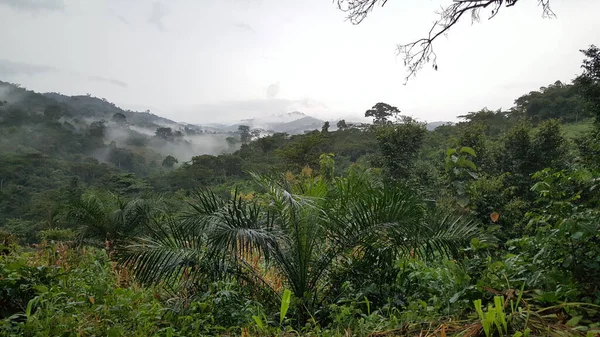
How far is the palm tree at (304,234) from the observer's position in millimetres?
3246

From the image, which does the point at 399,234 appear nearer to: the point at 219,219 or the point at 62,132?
the point at 219,219

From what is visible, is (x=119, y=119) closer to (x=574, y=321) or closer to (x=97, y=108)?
(x=97, y=108)

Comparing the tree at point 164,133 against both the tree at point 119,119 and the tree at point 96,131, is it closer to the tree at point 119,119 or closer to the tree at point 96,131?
the tree at point 119,119

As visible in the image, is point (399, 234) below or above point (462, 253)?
above

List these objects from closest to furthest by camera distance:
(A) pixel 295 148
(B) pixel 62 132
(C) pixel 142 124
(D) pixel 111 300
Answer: (D) pixel 111 300, (A) pixel 295 148, (B) pixel 62 132, (C) pixel 142 124

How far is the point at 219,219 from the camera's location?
309cm

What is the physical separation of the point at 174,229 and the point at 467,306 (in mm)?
2729

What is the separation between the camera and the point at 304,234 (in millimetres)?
3441

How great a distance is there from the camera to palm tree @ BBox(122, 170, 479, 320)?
3.25 m

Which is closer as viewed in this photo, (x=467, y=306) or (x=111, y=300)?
(x=467, y=306)

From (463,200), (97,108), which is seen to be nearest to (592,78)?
(463,200)

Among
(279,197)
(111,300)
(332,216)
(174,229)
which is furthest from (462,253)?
(111,300)

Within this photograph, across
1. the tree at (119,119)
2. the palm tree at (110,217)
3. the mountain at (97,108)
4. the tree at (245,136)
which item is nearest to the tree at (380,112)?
the tree at (245,136)

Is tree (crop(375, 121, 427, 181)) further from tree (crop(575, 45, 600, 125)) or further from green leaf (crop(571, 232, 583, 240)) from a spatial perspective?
green leaf (crop(571, 232, 583, 240))
